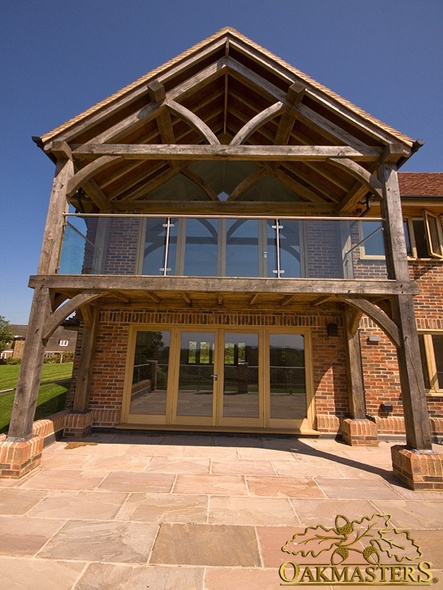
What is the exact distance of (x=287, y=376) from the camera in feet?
23.5

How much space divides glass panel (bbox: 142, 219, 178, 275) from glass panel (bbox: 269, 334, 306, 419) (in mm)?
3250

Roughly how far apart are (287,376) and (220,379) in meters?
1.60

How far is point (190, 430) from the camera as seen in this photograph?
6.73 m

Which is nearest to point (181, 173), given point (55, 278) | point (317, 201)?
point (317, 201)

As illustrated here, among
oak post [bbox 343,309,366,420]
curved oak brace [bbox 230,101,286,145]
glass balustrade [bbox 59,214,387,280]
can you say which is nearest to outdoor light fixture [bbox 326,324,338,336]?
oak post [bbox 343,309,366,420]

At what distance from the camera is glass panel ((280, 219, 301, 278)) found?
5.59 metres

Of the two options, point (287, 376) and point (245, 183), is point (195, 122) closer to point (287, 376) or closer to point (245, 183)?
point (245, 183)

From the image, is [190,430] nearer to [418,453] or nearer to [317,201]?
[418,453]

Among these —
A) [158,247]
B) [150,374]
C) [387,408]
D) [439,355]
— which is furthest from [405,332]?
[150,374]

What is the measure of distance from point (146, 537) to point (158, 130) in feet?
23.4

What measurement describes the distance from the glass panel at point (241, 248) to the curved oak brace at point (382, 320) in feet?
6.05

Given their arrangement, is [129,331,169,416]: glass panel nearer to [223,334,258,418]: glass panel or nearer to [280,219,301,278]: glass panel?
[223,334,258,418]: glass panel

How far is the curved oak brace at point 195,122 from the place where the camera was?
5.65m

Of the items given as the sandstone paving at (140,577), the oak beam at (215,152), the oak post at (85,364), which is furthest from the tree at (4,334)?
the sandstone paving at (140,577)
